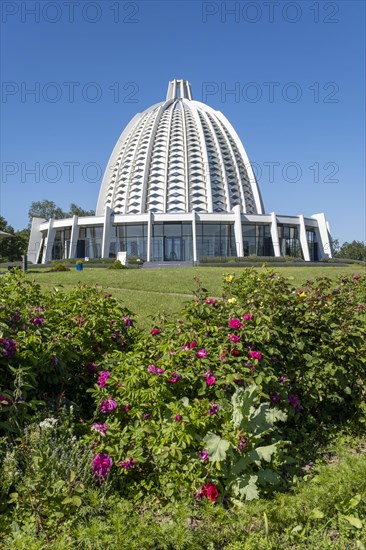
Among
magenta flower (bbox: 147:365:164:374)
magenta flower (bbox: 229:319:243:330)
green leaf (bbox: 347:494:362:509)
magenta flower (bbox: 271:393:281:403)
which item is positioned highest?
magenta flower (bbox: 229:319:243:330)

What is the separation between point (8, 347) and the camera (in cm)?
389

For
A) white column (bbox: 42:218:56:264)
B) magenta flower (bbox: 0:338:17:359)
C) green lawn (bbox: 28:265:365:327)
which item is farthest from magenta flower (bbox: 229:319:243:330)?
white column (bbox: 42:218:56:264)

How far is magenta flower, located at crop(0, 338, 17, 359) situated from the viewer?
3855 mm

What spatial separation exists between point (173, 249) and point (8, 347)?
5012cm

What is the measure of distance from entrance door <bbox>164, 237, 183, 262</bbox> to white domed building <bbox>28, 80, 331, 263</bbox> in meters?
0.07

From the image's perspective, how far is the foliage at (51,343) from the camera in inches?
151

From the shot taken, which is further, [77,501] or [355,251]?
[355,251]

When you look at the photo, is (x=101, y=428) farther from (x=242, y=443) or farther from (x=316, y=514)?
(x=316, y=514)

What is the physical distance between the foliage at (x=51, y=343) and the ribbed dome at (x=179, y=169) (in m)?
61.8

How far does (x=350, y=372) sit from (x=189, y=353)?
2008 mm

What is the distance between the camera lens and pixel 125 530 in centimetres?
288

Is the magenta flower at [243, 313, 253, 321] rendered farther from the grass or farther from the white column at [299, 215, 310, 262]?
the white column at [299, 215, 310, 262]

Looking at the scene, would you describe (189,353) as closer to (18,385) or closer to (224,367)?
(224,367)

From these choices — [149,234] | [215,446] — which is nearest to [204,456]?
[215,446]
